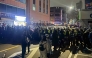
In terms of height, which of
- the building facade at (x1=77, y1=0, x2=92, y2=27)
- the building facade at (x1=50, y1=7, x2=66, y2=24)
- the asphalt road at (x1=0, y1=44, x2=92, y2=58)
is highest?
the building facade at (x1=50, y1=7, x2=66, y2=24)

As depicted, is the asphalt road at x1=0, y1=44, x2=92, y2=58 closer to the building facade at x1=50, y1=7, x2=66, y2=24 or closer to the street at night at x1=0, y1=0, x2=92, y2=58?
the street at night at x1=0, y1=0, x2=92, y2=58

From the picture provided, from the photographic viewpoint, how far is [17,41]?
54.2 ft

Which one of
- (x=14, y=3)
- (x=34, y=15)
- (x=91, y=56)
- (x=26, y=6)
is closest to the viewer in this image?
(x=91, y=56)

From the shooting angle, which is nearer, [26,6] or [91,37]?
[91,37]

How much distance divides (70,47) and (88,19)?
29.0 m

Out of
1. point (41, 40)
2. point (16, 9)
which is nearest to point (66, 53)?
point (41, 40)

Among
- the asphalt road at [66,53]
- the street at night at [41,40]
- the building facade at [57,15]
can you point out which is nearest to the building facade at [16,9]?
the street at night at [41,40]

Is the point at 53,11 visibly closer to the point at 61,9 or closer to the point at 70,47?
the point at 61,9

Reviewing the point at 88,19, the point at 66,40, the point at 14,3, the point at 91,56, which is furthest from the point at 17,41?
the point at 88,19

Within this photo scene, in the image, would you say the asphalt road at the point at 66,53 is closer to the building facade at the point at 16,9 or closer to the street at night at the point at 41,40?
the street at night at the point at 41,40

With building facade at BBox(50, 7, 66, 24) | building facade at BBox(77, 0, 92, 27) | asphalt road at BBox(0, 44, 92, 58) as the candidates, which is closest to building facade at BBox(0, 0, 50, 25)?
building facade at BBox(77, 0, 92, 27)

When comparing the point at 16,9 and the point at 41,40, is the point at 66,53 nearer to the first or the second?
the point at 41,40

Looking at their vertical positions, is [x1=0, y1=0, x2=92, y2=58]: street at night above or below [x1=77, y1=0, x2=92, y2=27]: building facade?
below

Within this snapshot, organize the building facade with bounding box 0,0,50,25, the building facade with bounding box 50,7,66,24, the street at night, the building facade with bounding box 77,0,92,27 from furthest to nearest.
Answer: the building facade with bounding box 50,7,66,24 < the building facade with bounding box 77,0,92,27 < the building facade with bounding box 0,0,50,25 < the street at night
